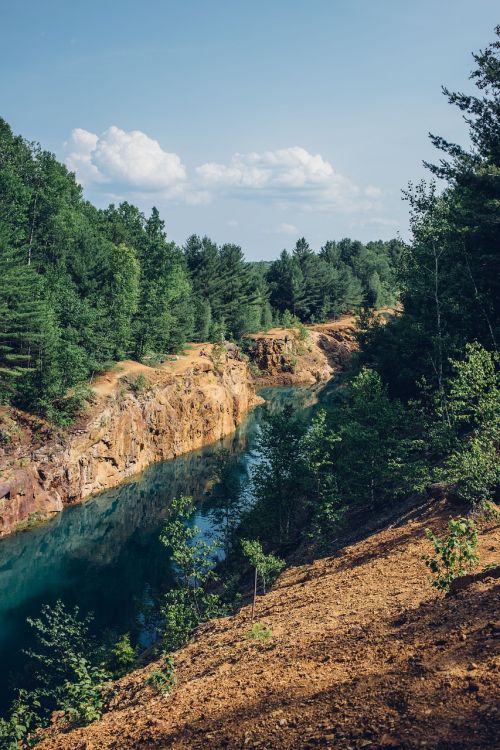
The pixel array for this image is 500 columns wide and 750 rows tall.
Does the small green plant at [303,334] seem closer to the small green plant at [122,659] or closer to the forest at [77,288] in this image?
the forest at [77,288]

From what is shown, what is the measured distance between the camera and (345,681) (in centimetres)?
907

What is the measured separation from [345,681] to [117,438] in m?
45.2

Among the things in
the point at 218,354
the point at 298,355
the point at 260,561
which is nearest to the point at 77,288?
the point at 218,354

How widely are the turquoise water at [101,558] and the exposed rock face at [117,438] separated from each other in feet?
5.85

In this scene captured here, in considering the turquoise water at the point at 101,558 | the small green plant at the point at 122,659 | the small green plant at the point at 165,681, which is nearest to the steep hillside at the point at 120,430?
the turquoise water at the point at 101,558

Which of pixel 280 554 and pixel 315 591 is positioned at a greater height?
pixel 315 591

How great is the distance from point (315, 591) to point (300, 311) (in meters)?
107

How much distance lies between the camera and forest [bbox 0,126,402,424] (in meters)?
46.2

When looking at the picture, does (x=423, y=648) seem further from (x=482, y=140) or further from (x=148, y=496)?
(x=148, y=496)

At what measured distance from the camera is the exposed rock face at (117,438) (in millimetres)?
42641

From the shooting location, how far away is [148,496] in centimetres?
4875

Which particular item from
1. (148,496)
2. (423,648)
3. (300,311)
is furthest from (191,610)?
(300,311)

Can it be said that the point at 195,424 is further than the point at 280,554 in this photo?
Yes

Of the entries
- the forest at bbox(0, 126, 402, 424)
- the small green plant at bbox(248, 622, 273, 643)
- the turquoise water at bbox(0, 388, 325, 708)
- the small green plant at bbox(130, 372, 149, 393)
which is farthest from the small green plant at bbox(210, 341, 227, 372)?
the small green plant at bbox(248, 622, 273, 643)
